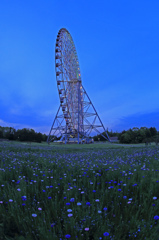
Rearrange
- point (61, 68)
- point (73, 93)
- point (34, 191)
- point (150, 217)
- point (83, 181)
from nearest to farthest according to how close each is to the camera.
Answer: point (150, 217)
point (34, 191)
point (83, 181)
point (61, 68)
point (73, 93)

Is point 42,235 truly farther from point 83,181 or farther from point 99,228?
point 83,181

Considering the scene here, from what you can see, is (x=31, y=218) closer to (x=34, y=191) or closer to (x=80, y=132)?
(x=34, y=191)

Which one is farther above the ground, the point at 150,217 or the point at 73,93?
the point at 73,93

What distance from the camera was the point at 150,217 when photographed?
2.09 m

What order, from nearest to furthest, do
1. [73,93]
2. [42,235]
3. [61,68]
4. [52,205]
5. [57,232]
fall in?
[42,235], [57,232], [52,205], [61,68], [73,93]

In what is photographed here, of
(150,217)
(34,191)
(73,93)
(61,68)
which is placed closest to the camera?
(150,217)

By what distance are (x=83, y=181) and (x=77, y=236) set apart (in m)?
1.70

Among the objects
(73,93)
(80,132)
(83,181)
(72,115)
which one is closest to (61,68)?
(73,93)

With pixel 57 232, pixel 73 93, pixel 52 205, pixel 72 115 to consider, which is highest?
pixel 73 93

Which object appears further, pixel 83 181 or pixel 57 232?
pixel 83 181

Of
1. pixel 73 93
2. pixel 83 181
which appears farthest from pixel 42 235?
pixel 73 93

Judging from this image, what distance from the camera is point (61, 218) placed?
2.12 m

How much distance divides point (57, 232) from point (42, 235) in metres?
0.22

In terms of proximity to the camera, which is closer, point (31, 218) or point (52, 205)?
point (31, 218)
